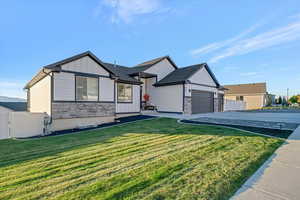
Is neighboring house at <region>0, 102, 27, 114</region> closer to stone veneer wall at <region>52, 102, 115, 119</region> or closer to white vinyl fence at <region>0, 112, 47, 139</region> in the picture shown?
white vinyl fence at <region>0, 112, 47, 139</region>

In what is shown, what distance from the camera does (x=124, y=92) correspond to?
40.8 ft

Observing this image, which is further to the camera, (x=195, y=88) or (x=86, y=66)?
(x=195, y=88)

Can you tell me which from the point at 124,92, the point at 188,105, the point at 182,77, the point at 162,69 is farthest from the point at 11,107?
the point at 188,105

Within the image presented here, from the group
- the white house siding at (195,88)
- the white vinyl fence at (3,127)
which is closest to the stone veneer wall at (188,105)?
the white house siding at (195,88)

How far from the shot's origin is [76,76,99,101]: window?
31.1 ft

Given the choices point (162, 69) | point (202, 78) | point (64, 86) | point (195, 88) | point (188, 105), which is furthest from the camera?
point (162, 69)

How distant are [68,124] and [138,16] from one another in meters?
10.9

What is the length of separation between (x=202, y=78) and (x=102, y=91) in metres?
A: 10.5

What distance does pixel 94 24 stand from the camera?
13.3 metres

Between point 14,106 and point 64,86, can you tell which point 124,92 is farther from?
point 14,106

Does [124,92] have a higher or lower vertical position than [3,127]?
higher

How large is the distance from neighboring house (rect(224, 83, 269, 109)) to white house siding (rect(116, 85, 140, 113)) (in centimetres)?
2900

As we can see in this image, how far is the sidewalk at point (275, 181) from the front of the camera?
222 cm

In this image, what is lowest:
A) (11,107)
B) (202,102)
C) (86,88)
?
(11,107)
